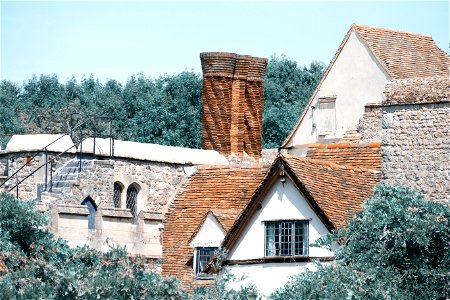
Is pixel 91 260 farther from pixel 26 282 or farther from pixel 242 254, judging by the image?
pixel 242 254

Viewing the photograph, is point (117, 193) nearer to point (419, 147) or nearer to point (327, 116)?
point (327, 116)

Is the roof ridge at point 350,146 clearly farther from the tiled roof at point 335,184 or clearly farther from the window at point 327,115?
the window at point 327,115

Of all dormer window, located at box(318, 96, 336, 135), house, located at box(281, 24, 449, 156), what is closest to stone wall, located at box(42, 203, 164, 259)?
house, located at box(281, 24, 449, 156)

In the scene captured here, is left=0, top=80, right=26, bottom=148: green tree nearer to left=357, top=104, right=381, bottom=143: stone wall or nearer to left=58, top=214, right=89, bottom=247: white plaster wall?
left=58, top=214, right=89, bottom=247: white plaster wall

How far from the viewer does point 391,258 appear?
100 feet

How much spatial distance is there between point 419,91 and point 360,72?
11.6 m

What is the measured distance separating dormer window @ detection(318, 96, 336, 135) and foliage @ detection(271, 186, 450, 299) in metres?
18.0

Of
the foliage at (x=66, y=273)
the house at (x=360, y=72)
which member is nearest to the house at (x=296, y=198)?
the house at (x=360, y=72)

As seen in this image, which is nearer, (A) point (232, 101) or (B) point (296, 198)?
(B) point (296, 198)

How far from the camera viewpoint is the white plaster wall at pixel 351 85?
48188mm

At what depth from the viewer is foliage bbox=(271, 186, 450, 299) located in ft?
97.6

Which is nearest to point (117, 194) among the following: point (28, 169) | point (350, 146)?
point (28, 169)

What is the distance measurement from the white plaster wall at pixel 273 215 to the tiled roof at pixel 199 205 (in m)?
2.69

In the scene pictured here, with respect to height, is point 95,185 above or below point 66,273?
above
